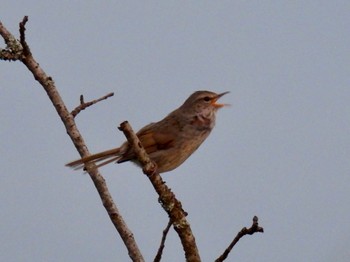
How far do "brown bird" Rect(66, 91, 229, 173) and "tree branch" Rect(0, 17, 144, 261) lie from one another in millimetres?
356

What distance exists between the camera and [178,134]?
6.93 metres

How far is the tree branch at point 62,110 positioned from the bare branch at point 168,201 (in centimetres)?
105

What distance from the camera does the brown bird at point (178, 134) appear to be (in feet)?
21.5

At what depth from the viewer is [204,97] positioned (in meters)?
7.69

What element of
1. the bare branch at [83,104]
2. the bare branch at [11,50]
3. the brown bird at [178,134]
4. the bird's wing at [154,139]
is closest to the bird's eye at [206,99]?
the brown bird at [178,134]

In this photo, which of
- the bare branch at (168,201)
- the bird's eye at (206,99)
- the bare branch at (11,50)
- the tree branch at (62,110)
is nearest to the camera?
the bare branch at (168,201)

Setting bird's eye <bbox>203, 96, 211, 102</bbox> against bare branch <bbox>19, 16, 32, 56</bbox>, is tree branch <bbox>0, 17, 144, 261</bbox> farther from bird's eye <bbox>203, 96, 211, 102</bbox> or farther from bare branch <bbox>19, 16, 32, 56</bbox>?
bird's eye <bbox>203, 96, 211, 102</bbox>

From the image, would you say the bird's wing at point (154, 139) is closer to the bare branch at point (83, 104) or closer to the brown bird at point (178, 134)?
the brown bird at point (178, 134)

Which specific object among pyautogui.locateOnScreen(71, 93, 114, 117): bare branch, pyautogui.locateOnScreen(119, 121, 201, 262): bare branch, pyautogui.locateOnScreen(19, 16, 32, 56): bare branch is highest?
pyautogui.locateOnScreen(19, 16, 32, 56): bare branch

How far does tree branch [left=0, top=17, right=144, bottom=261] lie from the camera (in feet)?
17.4

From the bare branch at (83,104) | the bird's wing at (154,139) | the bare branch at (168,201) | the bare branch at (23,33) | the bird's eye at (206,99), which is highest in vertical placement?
the bare branch at (23,33)

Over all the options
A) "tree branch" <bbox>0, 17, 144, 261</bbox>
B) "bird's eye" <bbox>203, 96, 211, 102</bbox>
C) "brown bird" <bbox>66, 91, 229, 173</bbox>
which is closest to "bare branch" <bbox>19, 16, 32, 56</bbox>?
"tree branch" <bbox>0, 17, 144, 261</bbox>

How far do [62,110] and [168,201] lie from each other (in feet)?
5.93

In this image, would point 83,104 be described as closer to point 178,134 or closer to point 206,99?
point 178,134
